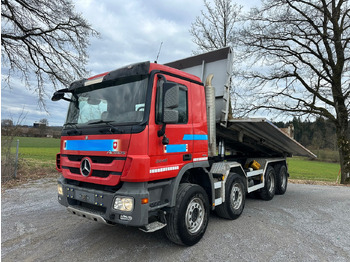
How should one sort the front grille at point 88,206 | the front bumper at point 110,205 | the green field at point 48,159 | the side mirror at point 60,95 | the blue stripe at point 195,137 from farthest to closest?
the green field at point 48,159, the side mirror at point 60,95, the blue stripe at point 195,137, the front grille at point 88,206, the front bumper at point 110,205

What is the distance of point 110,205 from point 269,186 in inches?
205

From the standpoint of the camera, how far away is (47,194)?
7227 mm

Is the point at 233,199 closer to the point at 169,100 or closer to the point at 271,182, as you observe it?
the point at 271,182

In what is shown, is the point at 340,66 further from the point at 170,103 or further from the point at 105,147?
the point at 105,147

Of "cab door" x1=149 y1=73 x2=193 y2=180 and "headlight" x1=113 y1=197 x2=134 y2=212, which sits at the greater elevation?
"cab door" x1=149 y1=73 x2=193 y2=180

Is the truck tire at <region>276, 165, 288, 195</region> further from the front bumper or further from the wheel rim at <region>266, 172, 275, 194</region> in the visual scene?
the front bumper

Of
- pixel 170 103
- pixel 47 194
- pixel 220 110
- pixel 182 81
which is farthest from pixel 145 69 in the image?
pixel 47 194

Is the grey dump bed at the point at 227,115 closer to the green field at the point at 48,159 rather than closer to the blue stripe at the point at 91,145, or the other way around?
the blue stripe at the point at 91,145

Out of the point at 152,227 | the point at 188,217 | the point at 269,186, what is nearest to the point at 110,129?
the point at 152,227

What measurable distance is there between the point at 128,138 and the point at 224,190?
2.41 meters

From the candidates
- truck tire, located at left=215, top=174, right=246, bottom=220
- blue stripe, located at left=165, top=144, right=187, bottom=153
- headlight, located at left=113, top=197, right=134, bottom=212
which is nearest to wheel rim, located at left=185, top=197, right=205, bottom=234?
blue stripe, located at left=165, top=144, right=187, bottom=153

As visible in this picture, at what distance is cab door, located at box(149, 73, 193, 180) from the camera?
3.23 m

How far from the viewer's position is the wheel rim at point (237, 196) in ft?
16.3

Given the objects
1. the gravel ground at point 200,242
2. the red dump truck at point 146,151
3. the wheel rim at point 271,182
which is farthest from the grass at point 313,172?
the red dump truck at point 146,151
